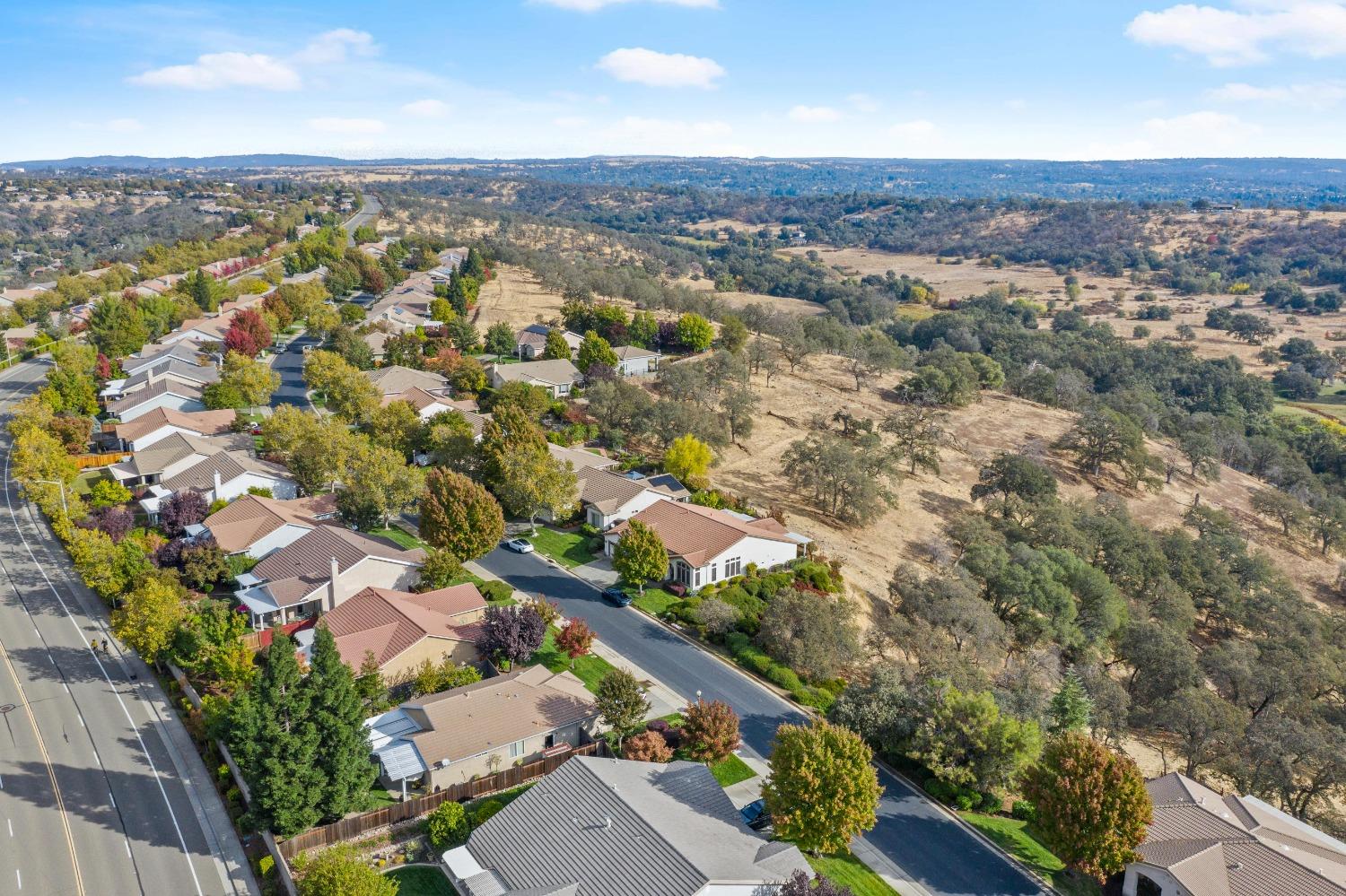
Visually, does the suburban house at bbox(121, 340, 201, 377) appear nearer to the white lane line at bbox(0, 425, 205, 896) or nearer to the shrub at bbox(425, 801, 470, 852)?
the white lane line at bbox(0, 425, 205, 896)

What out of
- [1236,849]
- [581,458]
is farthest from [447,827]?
[581,458]

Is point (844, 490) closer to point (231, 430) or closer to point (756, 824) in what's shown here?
point (756, 824)

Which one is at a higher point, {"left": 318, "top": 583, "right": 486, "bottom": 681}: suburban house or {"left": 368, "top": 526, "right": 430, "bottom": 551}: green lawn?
{"left": 318, "top": 583, "right": 486, "bottom": 681}: suburban house

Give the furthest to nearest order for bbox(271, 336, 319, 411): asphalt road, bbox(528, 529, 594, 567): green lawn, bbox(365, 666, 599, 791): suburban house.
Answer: bbox(271, 336, 319, 411): asphalt road, bbox(528, 529, 594, 567): green lawn, bbox(365, 666, 599, 791): suburban house

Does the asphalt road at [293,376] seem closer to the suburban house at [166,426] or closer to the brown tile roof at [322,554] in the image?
the suburban house at [166,426]

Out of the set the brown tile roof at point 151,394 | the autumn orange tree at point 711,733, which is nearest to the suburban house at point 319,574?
the autumn orange tree at point 711,733

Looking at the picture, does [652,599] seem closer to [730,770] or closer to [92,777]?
[730,770]

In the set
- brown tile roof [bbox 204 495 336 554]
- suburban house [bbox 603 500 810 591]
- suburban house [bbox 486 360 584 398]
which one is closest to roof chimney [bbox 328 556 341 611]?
brown tile roof [bbox 204 495 336 554]

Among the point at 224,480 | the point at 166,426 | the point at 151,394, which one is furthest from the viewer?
the point at 151,394

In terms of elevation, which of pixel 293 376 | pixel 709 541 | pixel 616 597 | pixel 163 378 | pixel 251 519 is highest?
pixel 163 378
